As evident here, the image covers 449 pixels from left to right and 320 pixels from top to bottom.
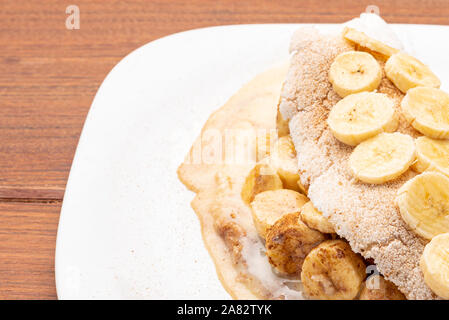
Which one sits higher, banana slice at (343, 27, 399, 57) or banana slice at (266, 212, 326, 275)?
banana slice at (343, 27, 399, 57)

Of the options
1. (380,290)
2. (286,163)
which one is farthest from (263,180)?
(380,290)

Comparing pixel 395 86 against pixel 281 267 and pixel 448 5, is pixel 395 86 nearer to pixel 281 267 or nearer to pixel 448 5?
pixel 281 267

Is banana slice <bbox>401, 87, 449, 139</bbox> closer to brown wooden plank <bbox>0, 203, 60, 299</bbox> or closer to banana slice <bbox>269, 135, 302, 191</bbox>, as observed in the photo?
banana slice <bbox>269, 135, 302, 191</bbox>

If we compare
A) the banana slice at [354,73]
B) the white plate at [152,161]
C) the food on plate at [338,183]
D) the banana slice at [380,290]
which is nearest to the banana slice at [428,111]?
the food on plate at [338,183]

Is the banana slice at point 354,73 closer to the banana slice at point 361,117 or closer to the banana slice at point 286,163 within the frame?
the banana slice at point 361,117

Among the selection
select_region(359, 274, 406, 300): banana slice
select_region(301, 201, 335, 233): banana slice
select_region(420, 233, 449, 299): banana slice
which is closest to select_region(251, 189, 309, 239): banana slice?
select_region(301, 201, 335, 233): banana slice

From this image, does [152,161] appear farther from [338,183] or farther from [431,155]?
[431,155]
